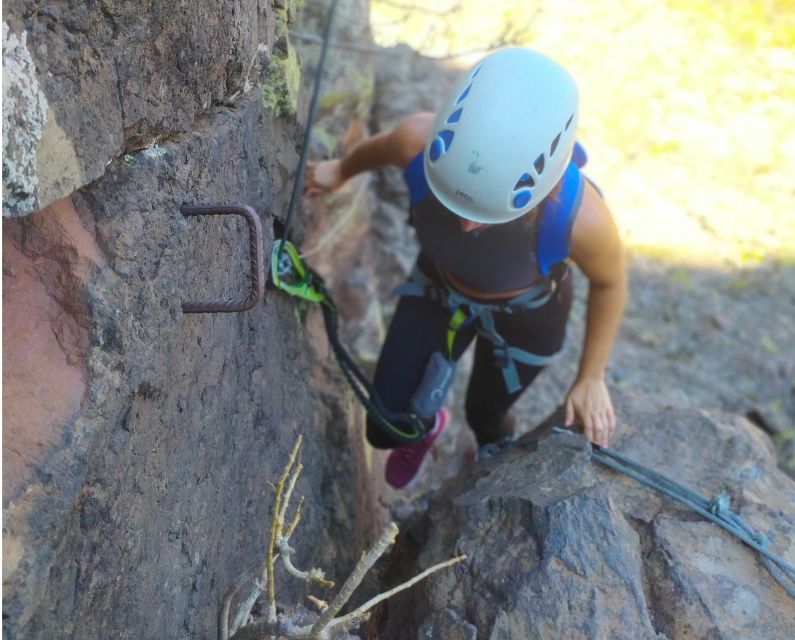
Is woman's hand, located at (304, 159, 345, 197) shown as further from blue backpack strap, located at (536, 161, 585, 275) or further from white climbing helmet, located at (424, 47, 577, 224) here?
blue backpack strap, located at (536, 161, 585, 275)

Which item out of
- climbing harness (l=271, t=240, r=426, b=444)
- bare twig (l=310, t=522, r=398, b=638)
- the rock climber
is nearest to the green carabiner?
climbing harness (l=271, t=240, r=426, b=444)

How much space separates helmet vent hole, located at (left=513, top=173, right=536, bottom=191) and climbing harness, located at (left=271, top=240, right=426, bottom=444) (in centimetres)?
77

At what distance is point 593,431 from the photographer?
2.70 m

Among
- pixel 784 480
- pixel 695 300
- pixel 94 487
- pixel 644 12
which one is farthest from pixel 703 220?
pixel 94 487

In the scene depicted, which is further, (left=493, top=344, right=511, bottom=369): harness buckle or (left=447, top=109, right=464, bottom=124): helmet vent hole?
(left=493, top=344, right=511, bottom=369): harness buckle

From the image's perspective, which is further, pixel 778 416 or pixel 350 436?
pixel 778 416

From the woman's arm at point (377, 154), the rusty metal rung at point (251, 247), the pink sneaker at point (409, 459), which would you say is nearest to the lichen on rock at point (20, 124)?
the rusty metal rung at point (251, 247)

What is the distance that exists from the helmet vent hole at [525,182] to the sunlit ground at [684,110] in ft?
10.6

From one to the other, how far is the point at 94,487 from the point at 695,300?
5.35m

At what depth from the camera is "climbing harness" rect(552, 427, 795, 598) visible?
224 centimetres

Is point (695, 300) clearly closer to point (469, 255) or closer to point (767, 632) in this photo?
point (469, 255)

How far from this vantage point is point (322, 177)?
126 inches

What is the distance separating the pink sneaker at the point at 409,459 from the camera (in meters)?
3.62

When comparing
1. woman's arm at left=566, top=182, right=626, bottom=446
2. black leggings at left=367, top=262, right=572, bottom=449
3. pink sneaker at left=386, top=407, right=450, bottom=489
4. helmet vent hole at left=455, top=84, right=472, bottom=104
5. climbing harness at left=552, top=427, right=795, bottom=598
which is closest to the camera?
climbing harness at left=552, top=427, right=795, bottom=598
